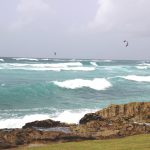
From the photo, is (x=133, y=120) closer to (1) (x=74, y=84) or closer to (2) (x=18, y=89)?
(2) (x=18, y=89)

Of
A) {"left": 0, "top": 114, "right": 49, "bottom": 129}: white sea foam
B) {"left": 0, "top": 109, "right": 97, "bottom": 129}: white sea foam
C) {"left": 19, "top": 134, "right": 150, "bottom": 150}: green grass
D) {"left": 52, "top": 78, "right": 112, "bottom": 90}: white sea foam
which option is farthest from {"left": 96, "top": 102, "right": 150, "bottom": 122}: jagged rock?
{"left": 52, "top": 78, "right": 112, "bottom": 90}: white sea foam

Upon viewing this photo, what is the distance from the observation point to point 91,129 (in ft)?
68.3

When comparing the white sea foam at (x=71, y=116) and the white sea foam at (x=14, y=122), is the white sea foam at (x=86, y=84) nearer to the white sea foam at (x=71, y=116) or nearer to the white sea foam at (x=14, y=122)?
the white sea foam at (x=71, y=116)

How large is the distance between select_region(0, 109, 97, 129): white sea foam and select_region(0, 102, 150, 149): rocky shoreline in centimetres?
496

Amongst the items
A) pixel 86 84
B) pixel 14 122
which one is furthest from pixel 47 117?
pixel 86 84

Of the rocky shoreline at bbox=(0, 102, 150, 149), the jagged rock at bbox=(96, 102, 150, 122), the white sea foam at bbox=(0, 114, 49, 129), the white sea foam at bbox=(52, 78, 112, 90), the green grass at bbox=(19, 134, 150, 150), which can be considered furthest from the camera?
the white sea foam at bbox=(52, 78, 112, 90)

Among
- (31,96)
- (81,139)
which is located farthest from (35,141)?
(31,96)

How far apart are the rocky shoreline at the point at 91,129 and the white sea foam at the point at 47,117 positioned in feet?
16.3

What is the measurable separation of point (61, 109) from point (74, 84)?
24.6 m

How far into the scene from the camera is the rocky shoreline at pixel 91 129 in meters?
19.0

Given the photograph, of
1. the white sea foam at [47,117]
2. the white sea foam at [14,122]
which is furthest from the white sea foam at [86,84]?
the white sea foam at [14,122]

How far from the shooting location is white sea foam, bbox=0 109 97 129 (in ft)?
90.4

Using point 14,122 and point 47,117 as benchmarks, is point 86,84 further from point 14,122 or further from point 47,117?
point 14,122

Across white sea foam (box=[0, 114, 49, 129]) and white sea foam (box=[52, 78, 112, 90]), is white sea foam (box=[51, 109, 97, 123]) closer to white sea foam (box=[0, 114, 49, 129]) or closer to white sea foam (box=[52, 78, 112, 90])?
white sea foam (box=[0, 114, 49, 129])
